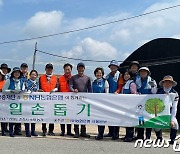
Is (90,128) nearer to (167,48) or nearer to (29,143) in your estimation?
(29,143)

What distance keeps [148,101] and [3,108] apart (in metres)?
3.83

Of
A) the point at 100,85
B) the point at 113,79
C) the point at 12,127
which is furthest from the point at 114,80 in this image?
the point at 12,127

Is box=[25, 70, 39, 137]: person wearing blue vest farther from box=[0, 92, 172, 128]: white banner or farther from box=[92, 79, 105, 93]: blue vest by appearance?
box=[92, 79, 105, 93]: blue vest

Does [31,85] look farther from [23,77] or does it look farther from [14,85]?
[14,85]

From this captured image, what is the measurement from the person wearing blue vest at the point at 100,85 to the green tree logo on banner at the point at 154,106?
112 centimetres

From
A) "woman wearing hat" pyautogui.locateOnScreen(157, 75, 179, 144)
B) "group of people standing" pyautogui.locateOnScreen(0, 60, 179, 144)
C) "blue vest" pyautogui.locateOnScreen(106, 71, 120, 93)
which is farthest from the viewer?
"blue vest" pyautogui.locateOnScreen(106, 71, 120, 93)

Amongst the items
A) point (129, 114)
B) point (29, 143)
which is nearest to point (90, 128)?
point (129, 114)

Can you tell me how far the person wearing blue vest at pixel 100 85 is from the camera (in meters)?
8.50

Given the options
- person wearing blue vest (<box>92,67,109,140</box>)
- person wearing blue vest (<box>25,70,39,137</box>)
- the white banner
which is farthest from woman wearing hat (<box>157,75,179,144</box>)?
person wearing blue vest (<box>25,70,39,137</box>)

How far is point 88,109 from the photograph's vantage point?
861 centimetres

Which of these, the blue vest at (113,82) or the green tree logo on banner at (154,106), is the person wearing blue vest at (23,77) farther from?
the green tree logo on banner at (154,106)

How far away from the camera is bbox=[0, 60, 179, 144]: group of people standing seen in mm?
8336

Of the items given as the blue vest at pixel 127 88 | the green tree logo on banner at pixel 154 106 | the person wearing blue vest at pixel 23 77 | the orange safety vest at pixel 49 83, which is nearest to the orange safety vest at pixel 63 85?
the orange safety vest at pixel 49 83

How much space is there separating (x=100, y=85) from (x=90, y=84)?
0.90ft
